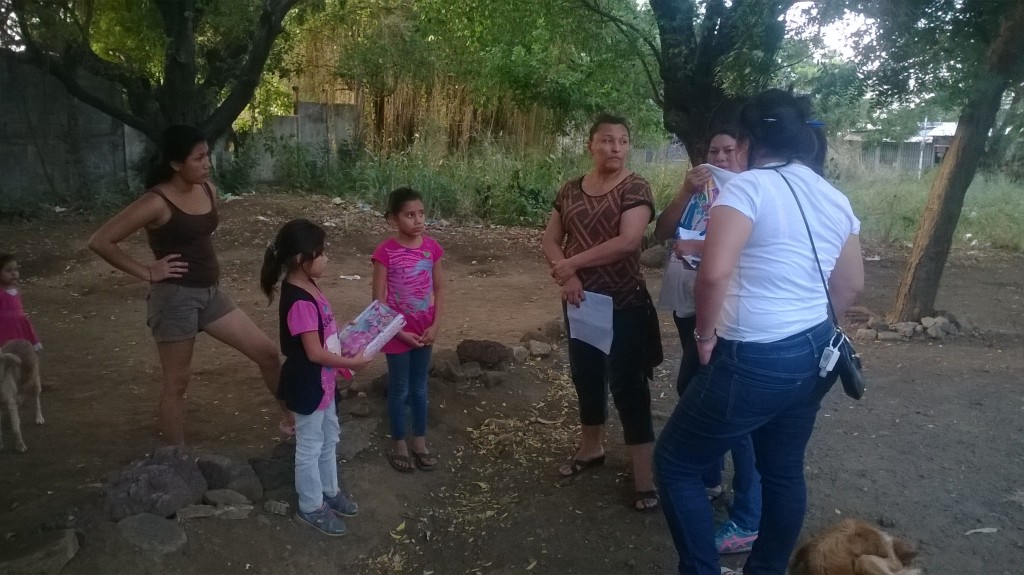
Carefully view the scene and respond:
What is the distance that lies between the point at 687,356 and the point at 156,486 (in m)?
2.42

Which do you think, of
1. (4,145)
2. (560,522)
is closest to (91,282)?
(4,145)

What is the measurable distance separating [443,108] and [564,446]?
12.7 metres

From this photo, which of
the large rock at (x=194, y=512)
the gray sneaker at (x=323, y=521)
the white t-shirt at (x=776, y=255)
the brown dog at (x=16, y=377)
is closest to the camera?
the white t-shirt at (x=776, y=255)

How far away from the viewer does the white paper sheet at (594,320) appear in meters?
3.93

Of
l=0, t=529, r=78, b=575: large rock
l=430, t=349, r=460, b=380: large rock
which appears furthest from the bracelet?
l=430, t=349, r=460, b=380: large rock

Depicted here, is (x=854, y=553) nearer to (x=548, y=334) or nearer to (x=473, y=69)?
(x=548, y=334)

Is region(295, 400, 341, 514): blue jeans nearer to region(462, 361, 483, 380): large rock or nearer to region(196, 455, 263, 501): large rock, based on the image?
region(196, 455, 263, 501): large rock

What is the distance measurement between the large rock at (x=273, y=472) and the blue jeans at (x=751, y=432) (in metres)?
1.96

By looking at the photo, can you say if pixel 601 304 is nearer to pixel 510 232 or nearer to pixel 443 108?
pixel 510 232

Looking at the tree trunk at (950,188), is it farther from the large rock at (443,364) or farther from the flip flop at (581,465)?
the flip flop at (581,465)

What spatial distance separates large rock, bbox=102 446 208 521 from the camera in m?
3.65

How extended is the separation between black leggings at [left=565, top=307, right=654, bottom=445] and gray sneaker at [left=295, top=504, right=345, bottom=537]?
1367mm

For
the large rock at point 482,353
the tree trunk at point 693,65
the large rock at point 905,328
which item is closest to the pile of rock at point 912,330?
the large rock at point 905,328

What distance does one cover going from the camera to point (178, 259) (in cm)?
414
